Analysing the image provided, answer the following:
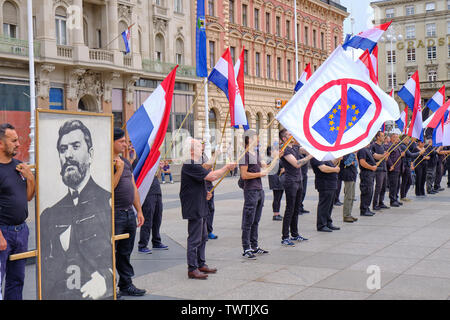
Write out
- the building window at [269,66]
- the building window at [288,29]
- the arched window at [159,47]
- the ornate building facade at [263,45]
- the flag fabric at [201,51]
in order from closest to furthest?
the flag fabric at [201,51], the arched window at [159,47], the ornate building facade at [263,45], the building window at [269,66], the building window at [288,29]

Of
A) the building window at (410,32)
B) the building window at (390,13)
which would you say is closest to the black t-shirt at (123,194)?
the building window at (410,32)

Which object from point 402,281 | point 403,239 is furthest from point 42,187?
point 403,239

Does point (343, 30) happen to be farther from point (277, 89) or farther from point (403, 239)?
point (403, 239)

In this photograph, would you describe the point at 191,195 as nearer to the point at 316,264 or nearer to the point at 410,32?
the point at 316,264

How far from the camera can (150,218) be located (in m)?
9.03

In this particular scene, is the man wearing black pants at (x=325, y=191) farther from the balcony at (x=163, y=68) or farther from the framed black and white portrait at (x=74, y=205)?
the balcony at (x=163, y=68)

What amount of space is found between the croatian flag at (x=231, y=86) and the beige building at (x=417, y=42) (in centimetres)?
7092

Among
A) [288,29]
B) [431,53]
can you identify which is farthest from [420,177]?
[431,53]

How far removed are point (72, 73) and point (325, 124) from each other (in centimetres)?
2220

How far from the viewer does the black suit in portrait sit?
4621 millimetres

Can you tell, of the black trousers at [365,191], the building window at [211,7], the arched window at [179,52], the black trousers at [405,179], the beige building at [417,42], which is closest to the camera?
the black trousers at [365,191]

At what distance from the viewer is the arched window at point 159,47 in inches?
1357

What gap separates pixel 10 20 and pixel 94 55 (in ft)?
15.0

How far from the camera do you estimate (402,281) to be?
650 centimetres
